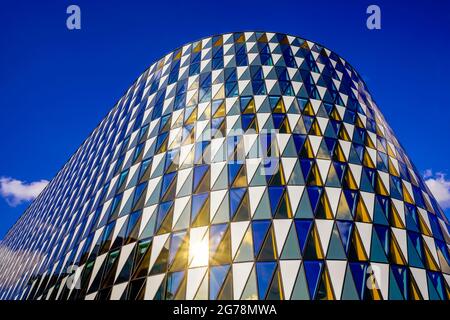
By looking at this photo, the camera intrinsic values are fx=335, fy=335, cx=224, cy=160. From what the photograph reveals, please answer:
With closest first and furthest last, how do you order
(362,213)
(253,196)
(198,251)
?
(198,251)
(253,196)
(362,213)

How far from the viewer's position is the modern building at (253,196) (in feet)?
40.6

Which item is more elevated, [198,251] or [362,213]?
[362,213]

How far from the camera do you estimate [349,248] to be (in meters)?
12.8

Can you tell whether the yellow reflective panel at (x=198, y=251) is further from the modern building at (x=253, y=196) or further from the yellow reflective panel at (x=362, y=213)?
the yellow reflective panel at (x=362, y=213)

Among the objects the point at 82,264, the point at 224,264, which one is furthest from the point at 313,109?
the point at 82,264

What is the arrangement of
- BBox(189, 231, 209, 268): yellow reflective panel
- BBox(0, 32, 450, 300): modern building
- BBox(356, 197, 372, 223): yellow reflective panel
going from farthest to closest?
BBox(356, 197, 372, 223): yellow reflective panel
BBox(189, 231, 209, 268): yellow reflective panel
BBox(0, 32, 450, 300): modern building

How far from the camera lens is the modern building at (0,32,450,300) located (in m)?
12.4

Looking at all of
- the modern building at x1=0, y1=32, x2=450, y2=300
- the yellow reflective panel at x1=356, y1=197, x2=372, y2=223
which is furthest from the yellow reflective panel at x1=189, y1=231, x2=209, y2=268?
the yellow reflective panel at x1=356, y1=197, x2=372, y2=223

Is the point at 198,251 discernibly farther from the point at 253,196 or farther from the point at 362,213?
the point at 362,213

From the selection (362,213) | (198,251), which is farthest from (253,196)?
(362,213)

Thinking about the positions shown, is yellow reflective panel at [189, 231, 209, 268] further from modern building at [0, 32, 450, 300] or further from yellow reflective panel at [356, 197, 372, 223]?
yellow reflective panel at [356, 197, 372, 223]

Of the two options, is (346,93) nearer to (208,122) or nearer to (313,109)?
(313,109)

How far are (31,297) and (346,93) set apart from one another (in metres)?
25.0

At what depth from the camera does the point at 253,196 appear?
13.8 m
